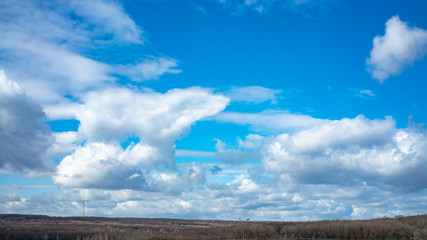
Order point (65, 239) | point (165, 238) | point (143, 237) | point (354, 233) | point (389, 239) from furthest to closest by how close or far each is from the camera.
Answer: point (65, 239) → point (354, 233) → point (389, 239) → point (143, 237) → point (165, 238)

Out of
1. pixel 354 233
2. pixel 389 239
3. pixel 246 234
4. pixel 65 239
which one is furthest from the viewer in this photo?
pixel 65 239

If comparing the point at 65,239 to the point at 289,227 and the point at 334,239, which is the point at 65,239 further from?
the point at 334,239

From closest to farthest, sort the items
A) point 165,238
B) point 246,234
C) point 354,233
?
point 165,238 < point 354,233 < point 246,234

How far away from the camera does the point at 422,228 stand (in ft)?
159

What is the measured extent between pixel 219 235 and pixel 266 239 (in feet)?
22.3

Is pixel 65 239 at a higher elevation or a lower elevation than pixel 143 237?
lower

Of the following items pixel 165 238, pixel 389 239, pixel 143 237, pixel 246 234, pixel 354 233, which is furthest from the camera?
pixel 246 234

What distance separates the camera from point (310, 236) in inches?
2034

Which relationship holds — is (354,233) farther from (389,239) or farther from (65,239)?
(65,239)

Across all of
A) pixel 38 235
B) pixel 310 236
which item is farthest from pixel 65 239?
pixel 310 236

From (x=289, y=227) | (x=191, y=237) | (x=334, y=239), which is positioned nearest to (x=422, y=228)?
(x=334, y=239)

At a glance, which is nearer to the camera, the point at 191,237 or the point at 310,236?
the point at 191,237

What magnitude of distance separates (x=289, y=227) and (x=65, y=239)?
66837 millimetres

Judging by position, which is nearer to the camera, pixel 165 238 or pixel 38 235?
pixel 165 238
